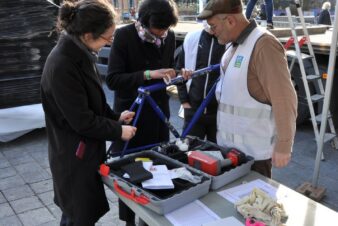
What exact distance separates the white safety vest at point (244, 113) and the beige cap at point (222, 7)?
0.48 feet

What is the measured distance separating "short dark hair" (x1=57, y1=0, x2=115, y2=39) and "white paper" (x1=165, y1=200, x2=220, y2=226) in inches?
34.8

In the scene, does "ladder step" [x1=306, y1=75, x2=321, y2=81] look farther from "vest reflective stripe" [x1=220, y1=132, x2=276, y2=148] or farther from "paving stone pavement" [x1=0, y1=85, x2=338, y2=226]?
"vest reflective stripe" [x1=220, y1=132, x2=276, y2=148]

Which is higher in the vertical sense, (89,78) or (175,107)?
(89,78)

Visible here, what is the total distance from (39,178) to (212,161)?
258 centimetres

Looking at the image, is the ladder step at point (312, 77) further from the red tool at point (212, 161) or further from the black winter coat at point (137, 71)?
the red tool at point (212, 161)

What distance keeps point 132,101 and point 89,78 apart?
769mm

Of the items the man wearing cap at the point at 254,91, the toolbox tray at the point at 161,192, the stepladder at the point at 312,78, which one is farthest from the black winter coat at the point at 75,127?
the stepladder at the point at 312,78

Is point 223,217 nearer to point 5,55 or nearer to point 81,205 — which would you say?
point 81,205

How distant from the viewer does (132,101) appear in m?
2.49

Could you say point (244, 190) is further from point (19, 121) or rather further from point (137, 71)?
point (19, 121)

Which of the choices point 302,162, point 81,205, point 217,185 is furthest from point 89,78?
point 302,162

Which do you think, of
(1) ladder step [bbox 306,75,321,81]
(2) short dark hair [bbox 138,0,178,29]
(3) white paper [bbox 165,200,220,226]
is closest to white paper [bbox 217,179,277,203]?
(3) white paper [bbox 165,200,220,226]

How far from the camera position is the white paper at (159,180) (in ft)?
5.01

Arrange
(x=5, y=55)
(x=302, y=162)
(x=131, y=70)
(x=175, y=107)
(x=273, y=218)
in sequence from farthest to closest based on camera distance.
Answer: (x=175, y=107) < (x=5, y=55) < (x=302, y=162) < (x=131, y=70) < (x=273, y=218)
